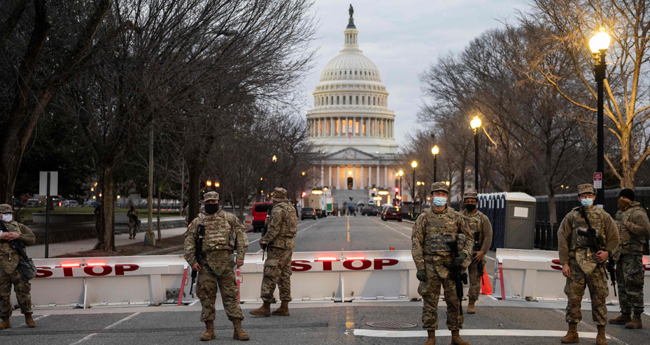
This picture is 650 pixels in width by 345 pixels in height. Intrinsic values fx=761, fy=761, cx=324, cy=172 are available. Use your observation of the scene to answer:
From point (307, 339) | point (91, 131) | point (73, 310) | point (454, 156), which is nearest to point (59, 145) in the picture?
point (91, 131)

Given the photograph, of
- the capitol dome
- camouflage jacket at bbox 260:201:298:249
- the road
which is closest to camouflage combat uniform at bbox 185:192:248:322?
the road

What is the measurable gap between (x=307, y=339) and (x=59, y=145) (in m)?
23.7

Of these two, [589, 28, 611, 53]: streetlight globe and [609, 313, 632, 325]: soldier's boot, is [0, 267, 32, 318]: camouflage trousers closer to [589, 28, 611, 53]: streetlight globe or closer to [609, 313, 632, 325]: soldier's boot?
[609, 313, 632, 325]: soldier's boot

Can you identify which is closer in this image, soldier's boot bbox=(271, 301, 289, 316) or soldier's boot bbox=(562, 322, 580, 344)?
soldier's boot bbox=(562, 322, 580, 344)

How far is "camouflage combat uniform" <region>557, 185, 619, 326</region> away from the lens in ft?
28.8

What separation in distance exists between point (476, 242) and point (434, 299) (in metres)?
3.16

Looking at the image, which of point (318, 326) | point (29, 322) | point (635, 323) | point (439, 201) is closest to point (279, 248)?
point (318, 326)

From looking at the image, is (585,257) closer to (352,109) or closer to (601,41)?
(601,41)

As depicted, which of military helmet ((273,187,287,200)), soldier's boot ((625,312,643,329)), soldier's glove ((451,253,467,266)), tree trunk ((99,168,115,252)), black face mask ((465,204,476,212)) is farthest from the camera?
tree trunk ((99,168,115,252))

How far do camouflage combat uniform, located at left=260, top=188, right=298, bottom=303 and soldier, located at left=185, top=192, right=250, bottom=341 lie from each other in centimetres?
145

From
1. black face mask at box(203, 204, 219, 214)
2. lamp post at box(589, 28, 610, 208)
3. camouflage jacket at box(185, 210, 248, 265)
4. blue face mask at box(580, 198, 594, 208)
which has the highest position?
lamp post at box(589, 28, 610, 208)

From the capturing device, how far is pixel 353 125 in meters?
177

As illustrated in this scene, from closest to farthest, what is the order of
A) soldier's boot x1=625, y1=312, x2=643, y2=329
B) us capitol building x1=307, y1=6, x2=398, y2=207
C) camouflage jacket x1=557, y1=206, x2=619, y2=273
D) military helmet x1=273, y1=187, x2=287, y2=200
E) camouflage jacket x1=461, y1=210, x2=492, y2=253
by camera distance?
camouflage jacket x1=557, y1=206, x2=619, y2=273 → soldier's boot x1=625, y1=312, x2=643, y2=329 → military helmet x1=273, y1=187, x2=287, y2=200 → camouflage jacket x1=461, y1=210, x2=492, y2=253 → us capitol building x1=307, y1=6, x2=398, y2=207

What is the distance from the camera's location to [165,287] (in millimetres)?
12477
